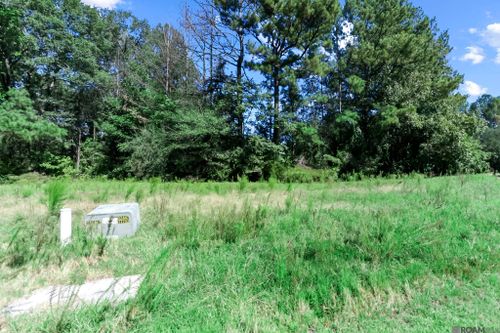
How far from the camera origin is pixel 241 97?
17234mm

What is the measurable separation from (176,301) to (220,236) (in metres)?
1.59

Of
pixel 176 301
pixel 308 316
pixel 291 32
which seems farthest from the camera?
pixel 291 32

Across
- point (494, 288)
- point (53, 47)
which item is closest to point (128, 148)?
point (53, 47)

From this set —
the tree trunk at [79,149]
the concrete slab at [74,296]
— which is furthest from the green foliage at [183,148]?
the concrete slab at [74,296]

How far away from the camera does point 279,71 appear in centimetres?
1825

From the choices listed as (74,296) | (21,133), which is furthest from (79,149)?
(74,296)

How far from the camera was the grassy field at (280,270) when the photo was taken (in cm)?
223

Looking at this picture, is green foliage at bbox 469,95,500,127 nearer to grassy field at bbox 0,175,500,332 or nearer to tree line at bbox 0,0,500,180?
tree line at bbox 0,0,500,180

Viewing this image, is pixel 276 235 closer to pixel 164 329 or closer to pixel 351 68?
pixel 164 329

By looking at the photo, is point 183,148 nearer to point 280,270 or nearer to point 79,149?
point 79,149

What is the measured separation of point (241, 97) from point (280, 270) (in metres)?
15.3

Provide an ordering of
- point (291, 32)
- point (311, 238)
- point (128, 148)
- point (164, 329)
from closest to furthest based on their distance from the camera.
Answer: point (164, 329)
point (311, 238)
point (291, 32)
point (128, 148)

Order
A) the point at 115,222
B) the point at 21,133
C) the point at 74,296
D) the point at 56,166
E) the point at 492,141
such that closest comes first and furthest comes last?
1. the point at 74,296
2. the point at 115,222
3. the point at 21,133
4. the point at 56,166
5. the point at 492,141

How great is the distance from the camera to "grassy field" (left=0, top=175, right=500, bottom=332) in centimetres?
223
